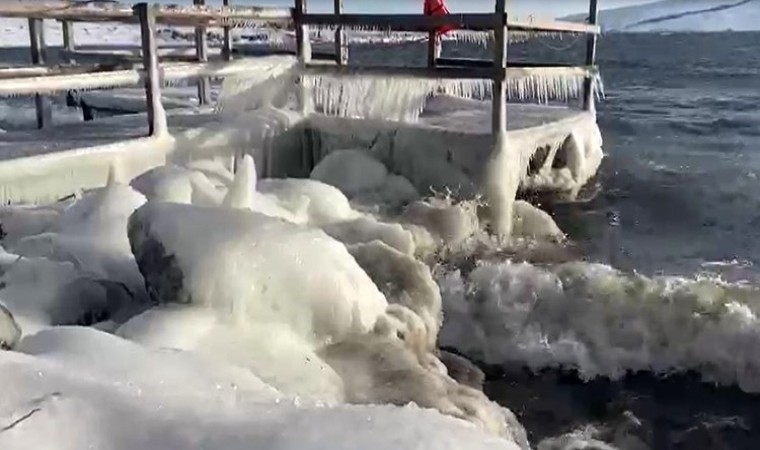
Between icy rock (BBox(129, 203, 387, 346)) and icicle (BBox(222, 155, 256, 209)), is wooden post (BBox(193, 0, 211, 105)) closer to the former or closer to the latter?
icicle (BBox(222, 155, 256, 209))

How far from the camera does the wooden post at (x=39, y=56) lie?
323 inches

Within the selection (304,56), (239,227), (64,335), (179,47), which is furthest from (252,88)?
(179,47)

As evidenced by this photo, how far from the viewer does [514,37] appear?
835cm

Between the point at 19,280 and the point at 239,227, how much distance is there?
94 cm

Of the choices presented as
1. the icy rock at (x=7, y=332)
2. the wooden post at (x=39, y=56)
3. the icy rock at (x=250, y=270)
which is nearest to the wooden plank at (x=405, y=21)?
the icy rock at (x=250, y=270)

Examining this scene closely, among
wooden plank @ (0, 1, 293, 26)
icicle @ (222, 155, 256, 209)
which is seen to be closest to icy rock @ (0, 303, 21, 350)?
icicle @ (222, 155, 256, 209)

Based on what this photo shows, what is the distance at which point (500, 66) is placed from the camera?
602cm

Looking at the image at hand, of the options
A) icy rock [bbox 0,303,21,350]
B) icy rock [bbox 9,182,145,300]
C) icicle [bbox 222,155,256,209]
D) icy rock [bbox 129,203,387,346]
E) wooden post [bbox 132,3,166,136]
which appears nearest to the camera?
icy rock [bbox 0,303,21,350]

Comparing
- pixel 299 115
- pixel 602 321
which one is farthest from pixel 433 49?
pixel 602 321

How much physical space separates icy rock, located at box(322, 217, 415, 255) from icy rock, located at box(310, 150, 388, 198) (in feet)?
3.91

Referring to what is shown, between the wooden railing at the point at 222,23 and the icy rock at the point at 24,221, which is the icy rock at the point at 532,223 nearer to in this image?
the wooden railing at the point at 222,23

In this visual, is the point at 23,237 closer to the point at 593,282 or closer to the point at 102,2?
the point at 102,2

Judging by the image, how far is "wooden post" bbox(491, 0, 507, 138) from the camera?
19.4 ft

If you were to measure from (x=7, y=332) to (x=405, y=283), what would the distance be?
2.07 metres
